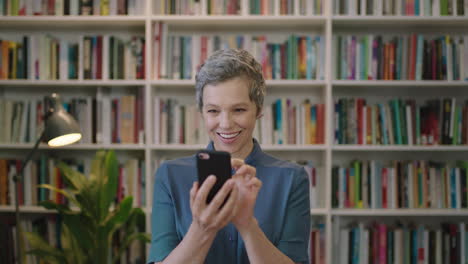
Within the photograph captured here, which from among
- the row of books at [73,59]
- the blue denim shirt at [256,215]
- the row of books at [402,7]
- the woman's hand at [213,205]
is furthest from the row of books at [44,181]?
the woman's hand at [213,205]

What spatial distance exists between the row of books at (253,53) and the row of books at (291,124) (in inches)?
6.9

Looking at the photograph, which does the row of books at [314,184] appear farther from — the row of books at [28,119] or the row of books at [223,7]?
the row of books at [28,119]

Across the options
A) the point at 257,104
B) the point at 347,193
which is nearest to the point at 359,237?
the point at 347,193

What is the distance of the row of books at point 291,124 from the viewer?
252 centimetres

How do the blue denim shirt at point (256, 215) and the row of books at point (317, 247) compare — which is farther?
the row of books at point (317, 247)

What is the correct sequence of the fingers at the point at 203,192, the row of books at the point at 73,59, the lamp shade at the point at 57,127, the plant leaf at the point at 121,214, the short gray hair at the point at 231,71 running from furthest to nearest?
the row of books at the point at 73,59 < the plant leaf at the point at 121,214 < the lamp shade at the point at 57,127 < the short gray hair at the point at 231,71 < the fingers at the point at 203,192

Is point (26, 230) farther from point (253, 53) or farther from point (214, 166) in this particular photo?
point (214, 166)

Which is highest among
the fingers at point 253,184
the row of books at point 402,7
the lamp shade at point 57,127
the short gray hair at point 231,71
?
the row of books at point 402,7

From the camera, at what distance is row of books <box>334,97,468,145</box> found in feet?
8.14

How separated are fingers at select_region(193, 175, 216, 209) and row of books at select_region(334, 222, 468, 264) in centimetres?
194

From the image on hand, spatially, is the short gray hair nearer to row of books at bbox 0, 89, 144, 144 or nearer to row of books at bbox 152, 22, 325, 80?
row of books at bbox 152, 22, 325, 80

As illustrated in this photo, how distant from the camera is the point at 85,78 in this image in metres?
2.55

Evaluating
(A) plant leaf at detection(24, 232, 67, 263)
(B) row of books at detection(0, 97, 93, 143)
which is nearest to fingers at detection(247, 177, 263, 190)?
(A) plant leaf at detection(24, 232, 67, 263)

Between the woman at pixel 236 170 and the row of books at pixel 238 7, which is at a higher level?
the row of books at pixel 238 7
